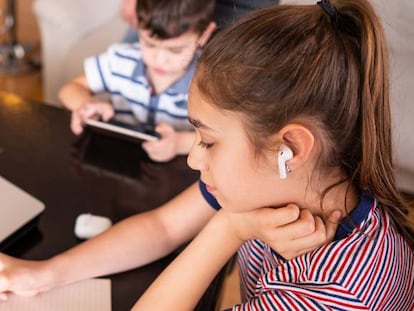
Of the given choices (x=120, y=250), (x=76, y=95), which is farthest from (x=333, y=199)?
(x=76, y=95)

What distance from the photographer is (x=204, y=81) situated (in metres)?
0.77

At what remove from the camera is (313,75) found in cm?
69

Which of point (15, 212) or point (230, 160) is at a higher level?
point (230, 160)

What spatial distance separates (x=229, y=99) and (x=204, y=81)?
0.05 metres

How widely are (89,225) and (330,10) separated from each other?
528 millimetres

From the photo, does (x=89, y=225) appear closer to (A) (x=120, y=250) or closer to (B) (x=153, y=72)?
(A) (x=120, y=250)

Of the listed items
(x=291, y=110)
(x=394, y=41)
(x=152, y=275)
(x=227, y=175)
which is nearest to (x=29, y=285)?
(x=152, y=275)

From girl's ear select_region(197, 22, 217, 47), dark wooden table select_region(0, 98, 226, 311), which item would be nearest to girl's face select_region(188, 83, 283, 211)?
dark wooden table select_region(0, 98, 226, 311)

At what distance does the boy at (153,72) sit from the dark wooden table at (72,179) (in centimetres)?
8

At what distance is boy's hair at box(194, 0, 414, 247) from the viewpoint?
27.6 inches

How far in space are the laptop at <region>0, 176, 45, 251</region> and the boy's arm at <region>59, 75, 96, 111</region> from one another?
0.43m

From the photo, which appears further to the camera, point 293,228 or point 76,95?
point 76,95

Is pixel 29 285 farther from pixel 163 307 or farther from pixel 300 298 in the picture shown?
pixel 300 298

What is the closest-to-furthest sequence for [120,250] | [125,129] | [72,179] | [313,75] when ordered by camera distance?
[313,75] < [120,250] < [72,179] < [125,129]
